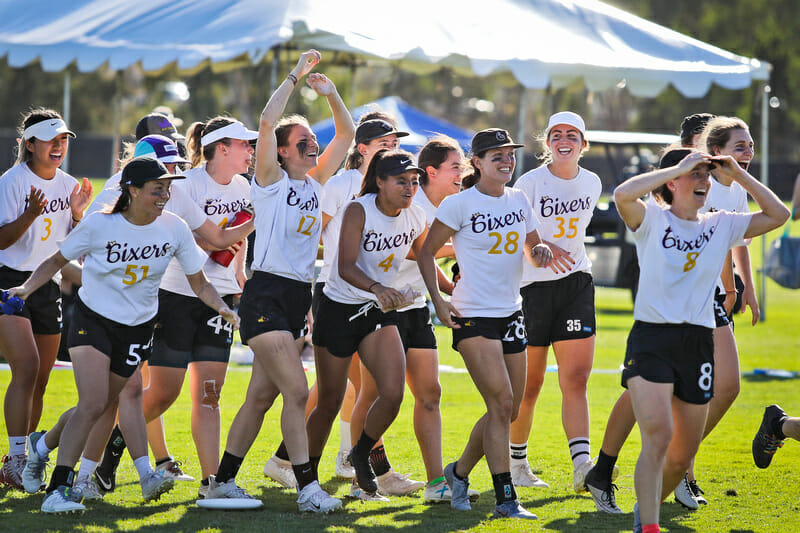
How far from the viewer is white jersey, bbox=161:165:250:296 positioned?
5766 millimetres

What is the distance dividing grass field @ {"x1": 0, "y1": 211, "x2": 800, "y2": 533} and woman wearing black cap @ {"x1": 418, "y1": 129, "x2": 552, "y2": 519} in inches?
13.1

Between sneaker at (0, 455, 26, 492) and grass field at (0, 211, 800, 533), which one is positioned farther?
sneaker at (0, 455, 26, 492)

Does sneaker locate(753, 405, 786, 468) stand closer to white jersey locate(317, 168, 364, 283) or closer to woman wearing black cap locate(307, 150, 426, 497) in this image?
woman wearing black cap locate(307, 150, 426, 497)

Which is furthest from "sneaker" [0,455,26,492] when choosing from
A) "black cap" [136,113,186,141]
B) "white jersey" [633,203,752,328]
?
"white jersey" [633,203,752,328]

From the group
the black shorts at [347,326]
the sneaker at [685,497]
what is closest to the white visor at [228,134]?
the black shorts at [347,326]

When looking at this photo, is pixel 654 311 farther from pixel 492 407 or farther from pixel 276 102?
pixel 276 102

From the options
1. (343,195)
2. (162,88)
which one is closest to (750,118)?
(162,88)

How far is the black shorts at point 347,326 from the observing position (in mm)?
5539

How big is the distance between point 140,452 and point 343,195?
189 centimetres

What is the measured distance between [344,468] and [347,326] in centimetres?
137

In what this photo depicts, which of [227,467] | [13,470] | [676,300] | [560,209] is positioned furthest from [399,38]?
[676,300]

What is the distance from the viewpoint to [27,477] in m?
5.69

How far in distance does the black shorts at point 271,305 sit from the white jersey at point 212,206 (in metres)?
0.53

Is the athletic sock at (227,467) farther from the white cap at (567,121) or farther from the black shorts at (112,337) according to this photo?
the white cap at (567,121)
